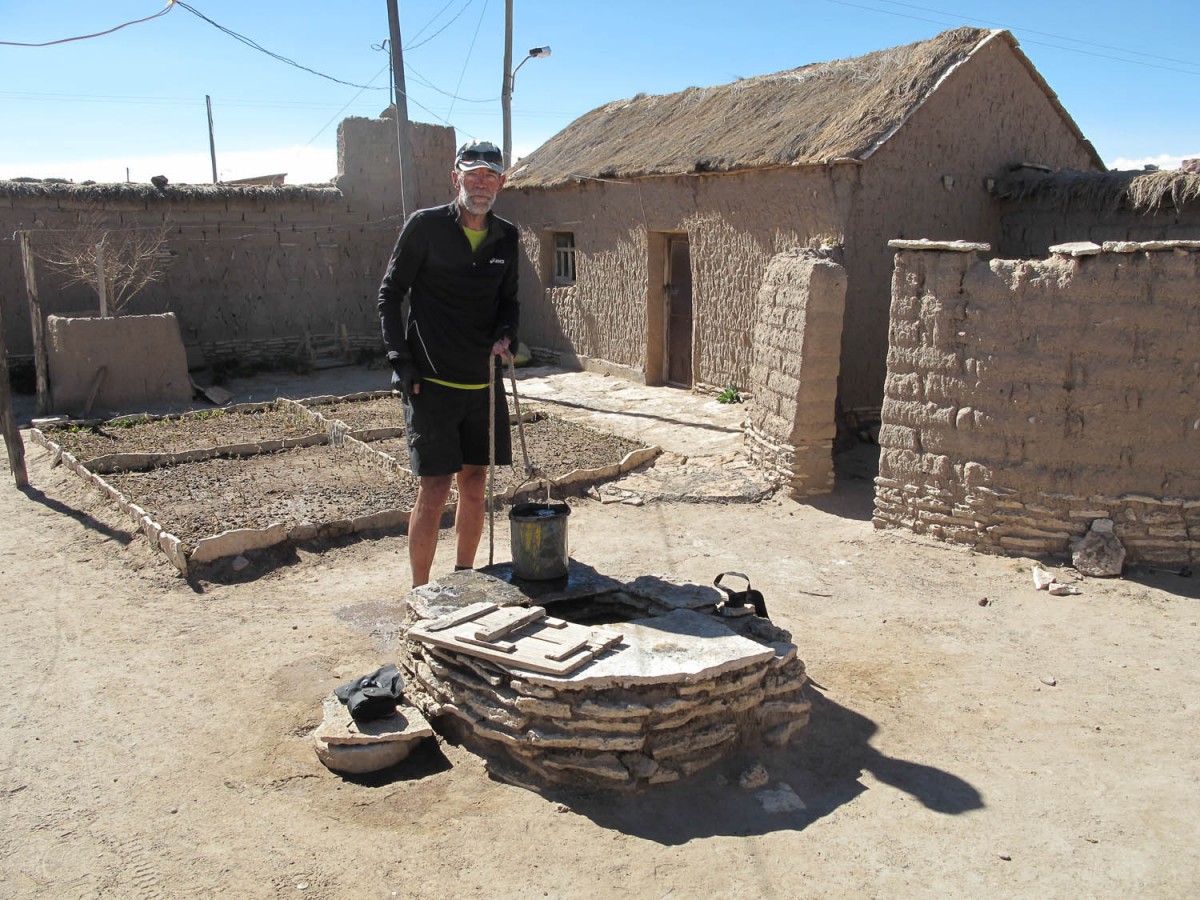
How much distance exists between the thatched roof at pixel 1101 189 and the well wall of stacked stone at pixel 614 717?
21.4 feet

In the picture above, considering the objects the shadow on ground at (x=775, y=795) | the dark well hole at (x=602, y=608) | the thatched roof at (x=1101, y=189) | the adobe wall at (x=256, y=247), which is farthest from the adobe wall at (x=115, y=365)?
the thatched roof at (x=1101, y=189)

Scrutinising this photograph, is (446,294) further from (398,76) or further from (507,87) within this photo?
(507,87)

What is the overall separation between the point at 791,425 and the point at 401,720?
4.54 meters

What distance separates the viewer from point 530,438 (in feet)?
31.4

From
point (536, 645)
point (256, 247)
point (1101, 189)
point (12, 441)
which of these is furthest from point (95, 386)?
point (1101, 189)

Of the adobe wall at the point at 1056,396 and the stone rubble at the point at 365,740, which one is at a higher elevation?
the adobe wall at the point at 1056,396

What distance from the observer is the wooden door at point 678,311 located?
39.5 feet

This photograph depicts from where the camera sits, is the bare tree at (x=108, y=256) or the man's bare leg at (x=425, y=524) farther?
the bare tree at (x=108, y=256)

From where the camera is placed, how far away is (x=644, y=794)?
3.71 metres

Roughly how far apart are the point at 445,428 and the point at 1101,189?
7.23m

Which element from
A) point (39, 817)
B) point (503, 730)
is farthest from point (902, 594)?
point (39, 817)

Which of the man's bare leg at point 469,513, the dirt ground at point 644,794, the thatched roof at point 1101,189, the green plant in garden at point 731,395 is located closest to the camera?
the dirt ground at point 644,794

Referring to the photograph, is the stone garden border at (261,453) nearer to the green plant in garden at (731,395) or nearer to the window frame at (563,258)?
the green plant in garden at (731,395)

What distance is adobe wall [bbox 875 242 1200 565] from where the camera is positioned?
5.85m
